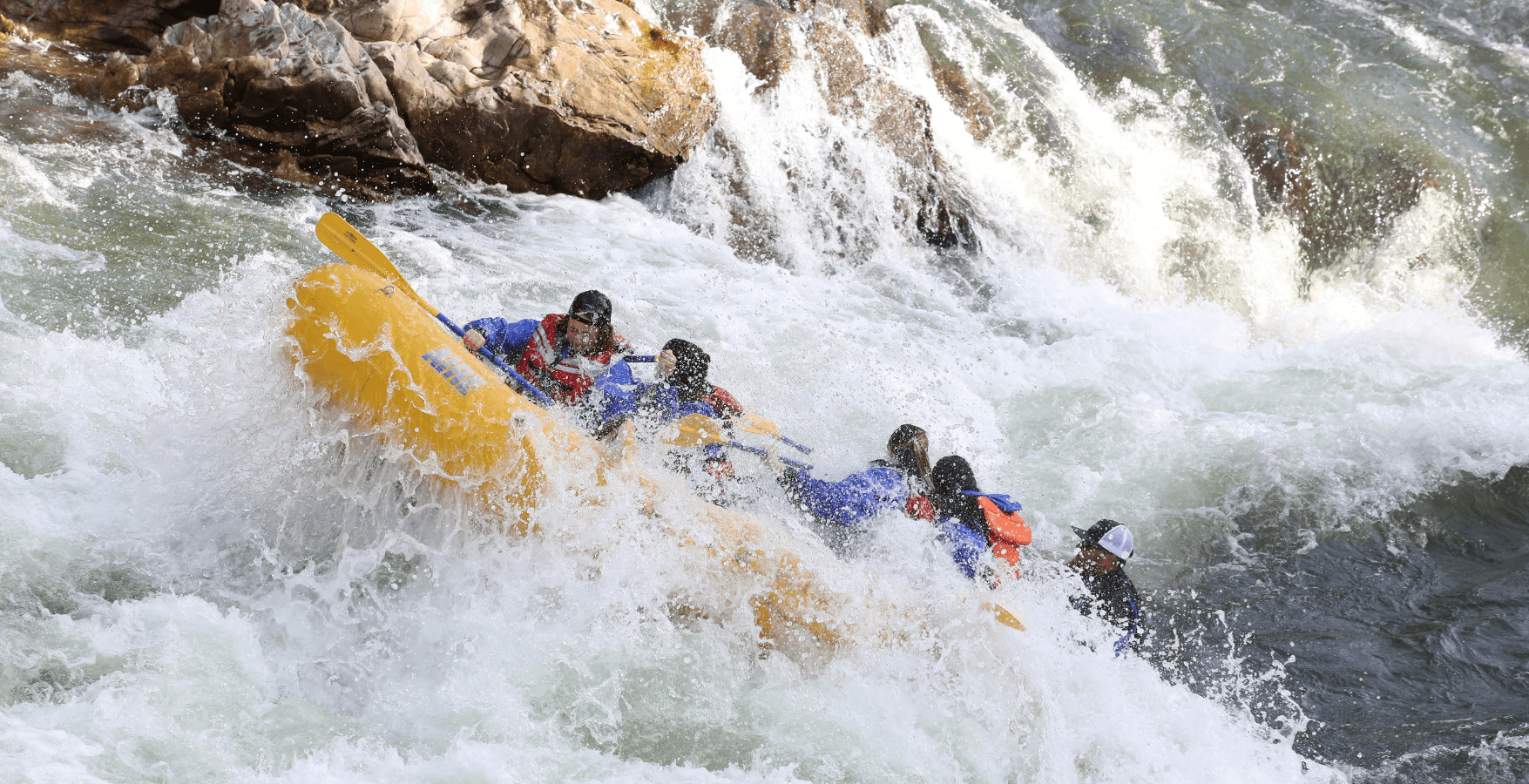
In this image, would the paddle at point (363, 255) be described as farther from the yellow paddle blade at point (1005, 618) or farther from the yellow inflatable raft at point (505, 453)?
the yellow paddle blade at point (1005, 618)

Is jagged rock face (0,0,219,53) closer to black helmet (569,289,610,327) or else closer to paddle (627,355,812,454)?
black helmet (569,289,610,327)

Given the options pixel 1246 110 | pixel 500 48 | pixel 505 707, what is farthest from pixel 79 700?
pixel 1246 110

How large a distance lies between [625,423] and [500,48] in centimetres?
489

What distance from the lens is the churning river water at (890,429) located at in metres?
3.44

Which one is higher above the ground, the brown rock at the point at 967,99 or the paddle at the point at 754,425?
the brown rock at the point at 967,99

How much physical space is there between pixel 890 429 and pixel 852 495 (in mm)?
1923

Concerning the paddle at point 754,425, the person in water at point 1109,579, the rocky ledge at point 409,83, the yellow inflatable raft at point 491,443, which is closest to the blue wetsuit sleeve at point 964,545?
the yellow inflatable raft at point 491,443

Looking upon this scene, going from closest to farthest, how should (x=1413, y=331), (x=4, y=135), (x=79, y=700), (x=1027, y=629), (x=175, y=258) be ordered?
(x=79, y=700)
(x=1027, y=629)
(x=175, y=258)
(x=4, y=135)
(x=1413, y=331)

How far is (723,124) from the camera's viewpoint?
8.49 metres

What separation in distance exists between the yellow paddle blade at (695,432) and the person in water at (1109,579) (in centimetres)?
185

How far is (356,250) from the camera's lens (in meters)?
4.56

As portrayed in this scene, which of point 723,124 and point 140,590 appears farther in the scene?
point 723,124

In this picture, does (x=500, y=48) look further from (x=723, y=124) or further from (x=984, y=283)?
(x=984, y=283)

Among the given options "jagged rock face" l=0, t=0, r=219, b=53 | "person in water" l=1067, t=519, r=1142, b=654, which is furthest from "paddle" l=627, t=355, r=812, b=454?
"jagged rock face" l=0, t=0, r=219, b=53
